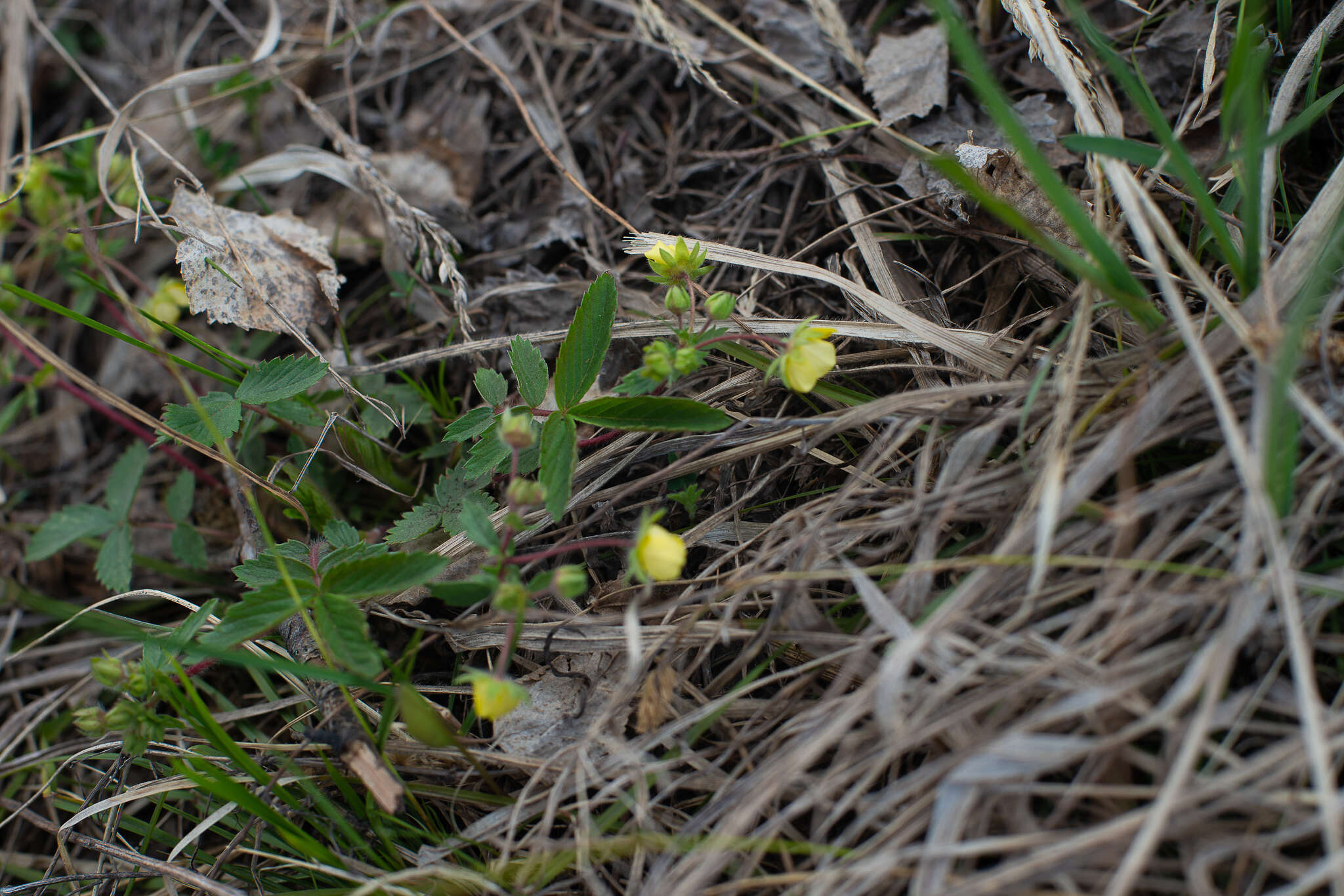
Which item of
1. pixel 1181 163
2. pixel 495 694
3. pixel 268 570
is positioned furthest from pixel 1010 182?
pixel 268 570

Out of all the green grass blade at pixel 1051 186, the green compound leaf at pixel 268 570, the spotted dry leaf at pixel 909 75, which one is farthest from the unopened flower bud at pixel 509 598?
the spotted dry leaf at pixel 909 75

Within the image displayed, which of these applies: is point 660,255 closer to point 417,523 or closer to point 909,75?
point 417,523

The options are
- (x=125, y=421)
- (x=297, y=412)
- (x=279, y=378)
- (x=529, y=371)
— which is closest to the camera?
(x=529, y=371)

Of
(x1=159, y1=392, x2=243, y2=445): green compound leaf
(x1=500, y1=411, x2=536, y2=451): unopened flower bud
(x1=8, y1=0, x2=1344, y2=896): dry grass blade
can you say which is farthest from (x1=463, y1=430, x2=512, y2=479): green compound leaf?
→ (x1=159, y1=392, x2=243, y2=445): green compound leaf

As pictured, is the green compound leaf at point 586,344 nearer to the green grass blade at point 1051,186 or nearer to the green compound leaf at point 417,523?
the green compound leaf at point 417,523

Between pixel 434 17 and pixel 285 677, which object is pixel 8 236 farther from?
pixel 285 677
